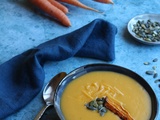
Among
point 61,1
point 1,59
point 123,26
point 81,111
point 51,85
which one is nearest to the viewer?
point 81,111

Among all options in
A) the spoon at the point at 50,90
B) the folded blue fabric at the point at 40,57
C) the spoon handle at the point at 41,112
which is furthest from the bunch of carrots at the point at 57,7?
the spoon handle at the point at 41,112

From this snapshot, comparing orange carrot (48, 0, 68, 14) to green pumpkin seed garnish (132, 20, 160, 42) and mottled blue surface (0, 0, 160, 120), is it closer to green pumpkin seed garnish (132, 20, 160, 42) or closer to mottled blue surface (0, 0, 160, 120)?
mottled blue surface (0, 0, 160, 120)

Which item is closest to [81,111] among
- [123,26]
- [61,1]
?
[123,26]

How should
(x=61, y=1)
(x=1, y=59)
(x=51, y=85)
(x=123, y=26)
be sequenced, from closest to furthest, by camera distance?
(x=51, y=85), (x=1, y=59), (x=123, y=26), (x=61, y=1)

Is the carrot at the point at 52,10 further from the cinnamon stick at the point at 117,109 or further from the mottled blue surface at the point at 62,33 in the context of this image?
the cinnamon stick at the point at 117,109

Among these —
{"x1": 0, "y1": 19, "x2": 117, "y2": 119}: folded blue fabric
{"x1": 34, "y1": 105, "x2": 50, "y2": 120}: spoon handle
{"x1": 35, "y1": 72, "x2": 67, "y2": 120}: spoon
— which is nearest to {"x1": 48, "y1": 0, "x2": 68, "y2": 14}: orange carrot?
{"x1": 0, "y1": 19, "x2": 117, "y2": 119}: folded blue fabric

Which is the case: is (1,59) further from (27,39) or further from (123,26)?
(123,26)

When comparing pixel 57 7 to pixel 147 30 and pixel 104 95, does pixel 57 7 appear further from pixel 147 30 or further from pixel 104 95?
pixel 104 95
